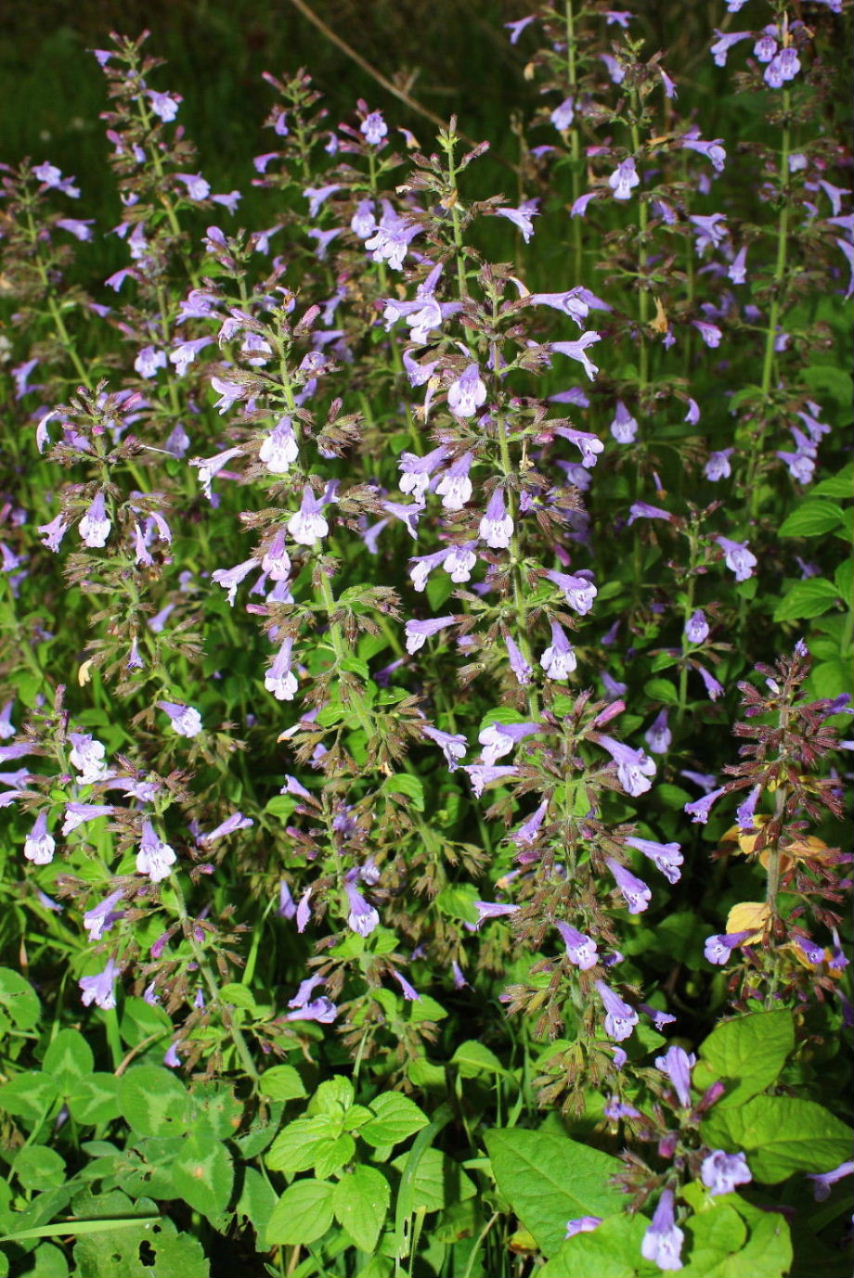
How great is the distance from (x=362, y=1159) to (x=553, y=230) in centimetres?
535

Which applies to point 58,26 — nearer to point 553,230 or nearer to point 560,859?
point 553,230

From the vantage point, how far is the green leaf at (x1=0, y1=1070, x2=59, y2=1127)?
109 inches

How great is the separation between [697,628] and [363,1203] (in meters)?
1.62

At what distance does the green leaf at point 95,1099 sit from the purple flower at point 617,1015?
1221 millimetres

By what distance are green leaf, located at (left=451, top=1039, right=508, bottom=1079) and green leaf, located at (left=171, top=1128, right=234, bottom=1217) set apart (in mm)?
565

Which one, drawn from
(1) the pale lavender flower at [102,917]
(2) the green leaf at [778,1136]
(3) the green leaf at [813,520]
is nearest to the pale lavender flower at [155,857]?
(1) the pale lavender flower at [102,917]

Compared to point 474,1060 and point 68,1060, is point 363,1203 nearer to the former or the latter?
point 474,1060

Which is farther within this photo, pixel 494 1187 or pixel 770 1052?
pixel 494 1187

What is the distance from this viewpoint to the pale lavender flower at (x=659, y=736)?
3.12 meters

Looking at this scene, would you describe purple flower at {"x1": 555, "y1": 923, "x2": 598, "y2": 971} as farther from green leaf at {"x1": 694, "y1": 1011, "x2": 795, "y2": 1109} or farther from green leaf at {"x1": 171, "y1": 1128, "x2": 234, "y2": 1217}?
green leaf at {"x1": 171, "y1": 1128, "x2": 234, "y2": 1217}

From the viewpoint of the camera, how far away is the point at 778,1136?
1.91 metres

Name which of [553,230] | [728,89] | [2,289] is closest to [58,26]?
[728,89]

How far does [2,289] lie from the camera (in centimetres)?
394

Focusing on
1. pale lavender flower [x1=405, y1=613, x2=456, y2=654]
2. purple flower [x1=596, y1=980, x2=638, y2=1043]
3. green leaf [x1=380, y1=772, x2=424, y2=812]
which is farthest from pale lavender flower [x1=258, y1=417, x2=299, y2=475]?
purple flower [x1=596, y1=980, x2=638, y2=1043]
